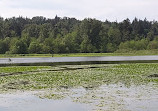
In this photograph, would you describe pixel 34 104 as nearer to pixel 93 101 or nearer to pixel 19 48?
pixel 93 101

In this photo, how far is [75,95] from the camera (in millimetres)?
25578

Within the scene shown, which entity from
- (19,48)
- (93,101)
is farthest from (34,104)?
(19,48)

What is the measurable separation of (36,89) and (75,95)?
5.20 metres

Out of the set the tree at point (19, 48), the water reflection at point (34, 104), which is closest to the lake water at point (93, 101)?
the water reflection at point (34, 104)

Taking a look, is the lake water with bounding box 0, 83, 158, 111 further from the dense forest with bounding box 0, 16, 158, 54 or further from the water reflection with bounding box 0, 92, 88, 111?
the dense forest with bounding box 0, 16, 158, 54

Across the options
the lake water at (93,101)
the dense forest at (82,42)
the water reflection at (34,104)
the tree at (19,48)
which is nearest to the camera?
the lake water at (93,101)

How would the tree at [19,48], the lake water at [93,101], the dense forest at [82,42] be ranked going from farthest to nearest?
the dense forest at [82,42] → the tree at [19,48] → the lake water at [93,101]

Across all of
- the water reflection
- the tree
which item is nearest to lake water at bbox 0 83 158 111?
the water reflection

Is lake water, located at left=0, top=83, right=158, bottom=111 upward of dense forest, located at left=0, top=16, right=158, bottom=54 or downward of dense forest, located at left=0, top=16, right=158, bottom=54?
downward

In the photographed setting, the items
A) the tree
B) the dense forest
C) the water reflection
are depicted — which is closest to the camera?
the water reflection

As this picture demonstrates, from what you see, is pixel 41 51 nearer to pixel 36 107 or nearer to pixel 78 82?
pixel 78 82

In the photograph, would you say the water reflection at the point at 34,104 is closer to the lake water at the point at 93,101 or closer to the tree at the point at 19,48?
the lake water at the point at 93,101

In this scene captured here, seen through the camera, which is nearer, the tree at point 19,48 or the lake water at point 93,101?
the lake water at point 93,101

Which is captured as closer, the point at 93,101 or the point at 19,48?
the point at 93,101
